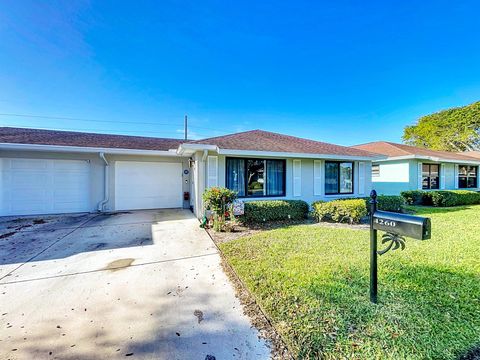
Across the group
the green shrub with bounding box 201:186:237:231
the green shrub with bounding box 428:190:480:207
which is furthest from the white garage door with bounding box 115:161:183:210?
the green shrub with bounding box 428:190:480:207

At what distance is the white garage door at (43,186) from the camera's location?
8234 millimetres

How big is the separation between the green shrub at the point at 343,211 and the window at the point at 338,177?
2.51 meters

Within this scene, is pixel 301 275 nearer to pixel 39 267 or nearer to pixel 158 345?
pixel 158 345

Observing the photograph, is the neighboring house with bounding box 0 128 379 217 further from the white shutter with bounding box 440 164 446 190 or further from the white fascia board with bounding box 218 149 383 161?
the white shutter with bounding box 440 164 446 190

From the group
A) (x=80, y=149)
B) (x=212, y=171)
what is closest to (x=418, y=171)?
(x=212, y=171)

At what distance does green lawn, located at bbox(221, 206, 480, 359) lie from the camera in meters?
2.02

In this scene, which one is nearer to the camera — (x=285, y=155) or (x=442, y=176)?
(x=285, y=155)

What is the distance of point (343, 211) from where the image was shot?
23.3 ft

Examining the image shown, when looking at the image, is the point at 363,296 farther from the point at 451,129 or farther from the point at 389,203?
the point at 451,129

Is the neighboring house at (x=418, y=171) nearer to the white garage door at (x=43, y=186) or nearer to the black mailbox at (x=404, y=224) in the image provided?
the black mailbox at (x=404, y=224)

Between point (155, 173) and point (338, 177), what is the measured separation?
891 cm

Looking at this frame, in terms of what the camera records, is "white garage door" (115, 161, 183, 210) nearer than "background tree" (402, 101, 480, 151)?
Yes

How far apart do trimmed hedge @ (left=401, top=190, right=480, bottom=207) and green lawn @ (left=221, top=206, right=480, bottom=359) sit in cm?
801

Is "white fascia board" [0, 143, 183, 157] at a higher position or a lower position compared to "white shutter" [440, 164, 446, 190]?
Result: higher
